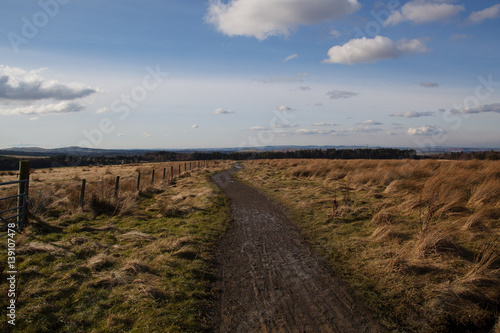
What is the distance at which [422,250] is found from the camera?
5641 millimetres

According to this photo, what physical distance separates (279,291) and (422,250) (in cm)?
342

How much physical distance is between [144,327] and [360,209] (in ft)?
29.3

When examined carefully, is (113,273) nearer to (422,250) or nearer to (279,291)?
(279,291)

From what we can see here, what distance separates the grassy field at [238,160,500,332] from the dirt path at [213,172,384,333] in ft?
1.56

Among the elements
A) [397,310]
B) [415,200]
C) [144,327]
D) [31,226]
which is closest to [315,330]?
[397,310]

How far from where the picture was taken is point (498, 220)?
281 inches

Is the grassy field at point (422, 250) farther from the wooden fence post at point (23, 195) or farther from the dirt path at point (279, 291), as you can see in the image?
the wooden fence post at point (23, 195)

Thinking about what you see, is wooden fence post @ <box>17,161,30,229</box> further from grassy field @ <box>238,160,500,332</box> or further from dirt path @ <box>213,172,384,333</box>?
grassy field @ <box>238,160,500,332</box>

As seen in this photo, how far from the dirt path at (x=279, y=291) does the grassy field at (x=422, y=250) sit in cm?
47

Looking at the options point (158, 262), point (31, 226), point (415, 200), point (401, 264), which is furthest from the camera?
point (415, 200)

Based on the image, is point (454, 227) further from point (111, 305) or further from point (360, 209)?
point (111, 305)

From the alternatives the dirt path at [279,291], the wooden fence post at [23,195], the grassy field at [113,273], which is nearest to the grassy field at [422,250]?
the dirt path at [279,291]

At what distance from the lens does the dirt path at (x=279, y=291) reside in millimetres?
3973

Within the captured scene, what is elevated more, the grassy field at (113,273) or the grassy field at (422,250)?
the grassy field at (422,250)
